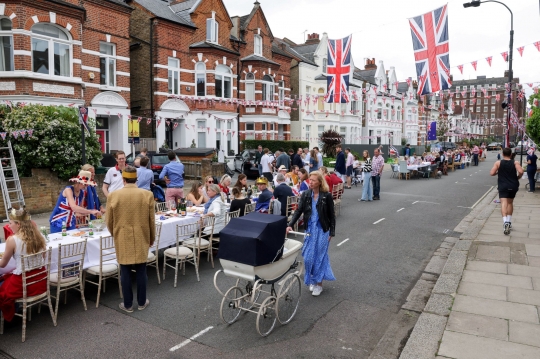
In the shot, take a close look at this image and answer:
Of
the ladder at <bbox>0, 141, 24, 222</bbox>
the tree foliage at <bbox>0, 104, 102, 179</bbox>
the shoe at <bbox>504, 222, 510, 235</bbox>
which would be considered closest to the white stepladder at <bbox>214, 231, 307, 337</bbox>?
the shoe at <bbox>504, 222, 510, 235</bbox>

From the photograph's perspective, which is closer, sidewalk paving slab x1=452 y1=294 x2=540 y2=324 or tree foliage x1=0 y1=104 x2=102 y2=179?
sidewalk paving slab x1=452 y1=294 x2=540 y2=324

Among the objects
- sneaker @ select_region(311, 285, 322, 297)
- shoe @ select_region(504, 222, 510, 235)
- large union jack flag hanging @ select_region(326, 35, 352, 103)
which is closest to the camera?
sneaker @ select_region(311, 285, 322, 297)

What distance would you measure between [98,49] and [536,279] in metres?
21.6

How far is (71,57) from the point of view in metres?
19.3

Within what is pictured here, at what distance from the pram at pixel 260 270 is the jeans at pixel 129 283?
3.96ft

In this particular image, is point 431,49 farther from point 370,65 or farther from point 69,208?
point 370,65

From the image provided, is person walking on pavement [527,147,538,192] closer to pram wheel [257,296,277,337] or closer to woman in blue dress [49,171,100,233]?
pram wheel [257,296,277,337]

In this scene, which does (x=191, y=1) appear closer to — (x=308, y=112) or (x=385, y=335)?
(x=308, y=112)

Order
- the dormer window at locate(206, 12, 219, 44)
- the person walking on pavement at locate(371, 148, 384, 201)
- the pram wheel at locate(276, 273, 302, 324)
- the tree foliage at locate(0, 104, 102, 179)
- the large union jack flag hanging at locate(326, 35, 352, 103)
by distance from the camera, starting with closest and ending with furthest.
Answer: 1. the pram wheel at locate(276, 273, 302, 324)
2. the tree foliage at locate(0, 104, 102, 179)
3. the person walking on pavement at locate(371, 148, 384, 201)
4. the large union jack flag hanging at locate(326, 35, 352, 103)
5. the dormer window at locate(206, 12, 219, 44)

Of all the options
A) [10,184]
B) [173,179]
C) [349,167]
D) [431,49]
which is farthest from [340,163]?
[10,184]

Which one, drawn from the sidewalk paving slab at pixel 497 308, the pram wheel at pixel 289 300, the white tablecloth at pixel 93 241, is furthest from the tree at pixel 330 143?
the pram wheel at pixel 289 300

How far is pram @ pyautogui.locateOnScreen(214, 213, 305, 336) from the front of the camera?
4.90 m

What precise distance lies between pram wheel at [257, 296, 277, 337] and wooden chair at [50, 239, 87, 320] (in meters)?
2.57

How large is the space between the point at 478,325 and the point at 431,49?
44.5 ft
